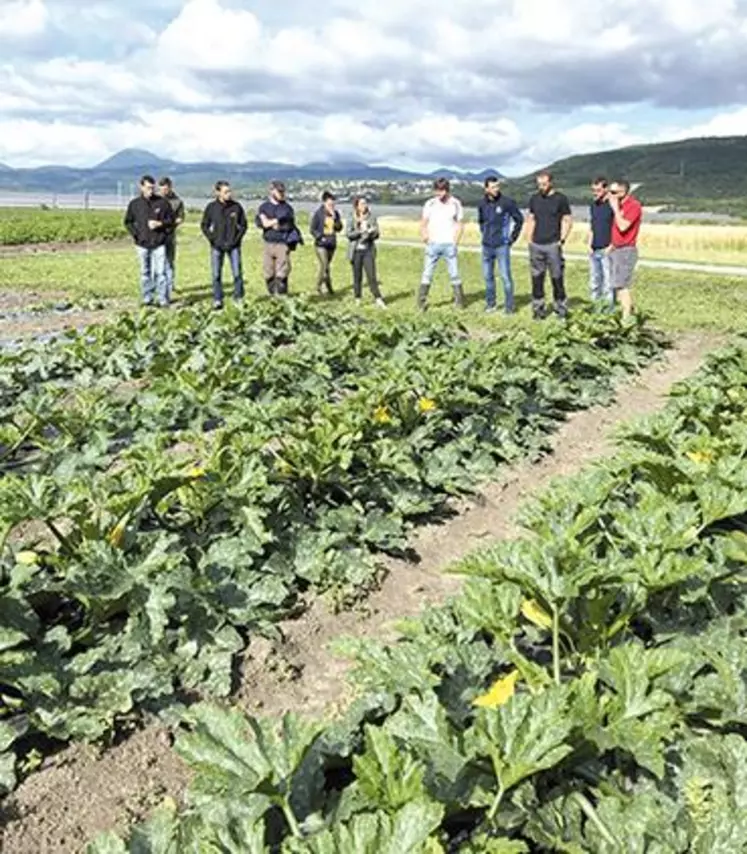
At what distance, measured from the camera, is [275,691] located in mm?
3697

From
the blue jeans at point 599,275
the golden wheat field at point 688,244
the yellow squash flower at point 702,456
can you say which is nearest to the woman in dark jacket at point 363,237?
the blue jeans at point 599,275

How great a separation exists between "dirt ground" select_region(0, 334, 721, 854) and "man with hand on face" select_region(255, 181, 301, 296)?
7.41 m

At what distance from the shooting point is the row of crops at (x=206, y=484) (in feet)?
11.4

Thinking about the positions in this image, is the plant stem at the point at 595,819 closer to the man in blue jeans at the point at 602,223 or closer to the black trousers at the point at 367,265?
the man in blue jeans at the point at 602,223

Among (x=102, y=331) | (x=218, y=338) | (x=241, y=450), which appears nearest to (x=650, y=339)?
(x=218, y=338)

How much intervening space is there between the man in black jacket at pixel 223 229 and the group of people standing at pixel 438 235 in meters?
0.01

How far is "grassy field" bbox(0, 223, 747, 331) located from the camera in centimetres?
1380

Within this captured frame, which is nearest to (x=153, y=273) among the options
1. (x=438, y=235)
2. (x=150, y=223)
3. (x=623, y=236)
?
(x=150, y=223)

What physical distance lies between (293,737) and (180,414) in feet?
14.8

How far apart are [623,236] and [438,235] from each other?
270 cm

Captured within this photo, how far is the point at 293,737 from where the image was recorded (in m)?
2.42

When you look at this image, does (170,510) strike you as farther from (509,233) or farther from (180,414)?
(509,233)

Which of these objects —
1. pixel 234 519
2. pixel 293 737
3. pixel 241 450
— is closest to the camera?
pixel 293 737

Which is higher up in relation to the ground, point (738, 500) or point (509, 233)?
point (509, 233)
